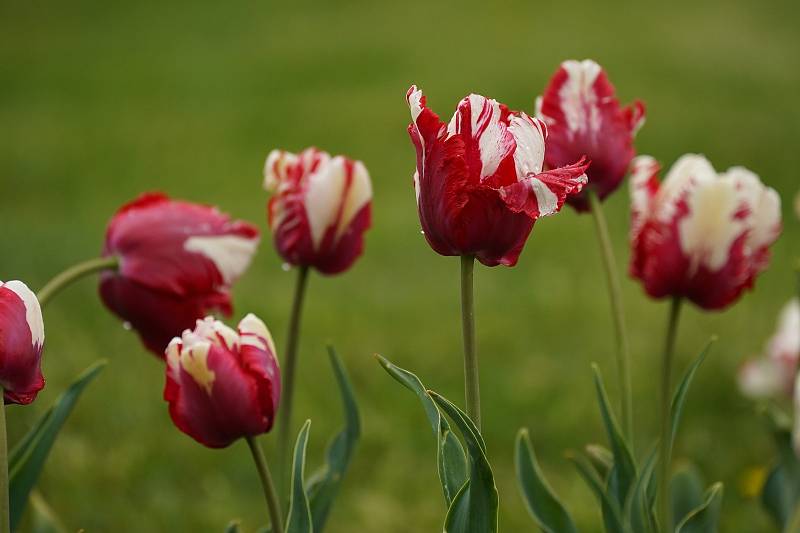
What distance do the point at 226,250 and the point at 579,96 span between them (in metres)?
0.36

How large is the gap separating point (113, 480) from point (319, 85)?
3.39m

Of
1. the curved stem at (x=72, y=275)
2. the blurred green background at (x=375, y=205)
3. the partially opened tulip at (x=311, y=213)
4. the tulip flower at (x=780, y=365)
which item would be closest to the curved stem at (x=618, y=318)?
the partially opened tulip at (x=311, y=213)

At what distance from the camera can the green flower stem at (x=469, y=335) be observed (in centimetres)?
75

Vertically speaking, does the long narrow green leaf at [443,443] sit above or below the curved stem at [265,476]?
above

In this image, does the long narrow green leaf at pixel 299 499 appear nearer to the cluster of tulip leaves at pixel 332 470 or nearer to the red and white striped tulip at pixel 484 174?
the cluster of tulip leaves at pixel 332 470

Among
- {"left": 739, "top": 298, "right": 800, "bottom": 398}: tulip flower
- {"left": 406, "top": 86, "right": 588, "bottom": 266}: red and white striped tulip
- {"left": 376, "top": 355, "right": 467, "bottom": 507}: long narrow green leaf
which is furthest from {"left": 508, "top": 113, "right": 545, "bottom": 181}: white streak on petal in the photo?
{"left": 739, "top": 298, "right": 800, "bottom": 398}: tulip flower

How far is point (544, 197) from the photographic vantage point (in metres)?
0.72

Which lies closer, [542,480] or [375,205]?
[542,480]

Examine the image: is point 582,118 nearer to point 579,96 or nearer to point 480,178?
point 579,96

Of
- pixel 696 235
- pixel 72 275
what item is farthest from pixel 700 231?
pixel 72 275

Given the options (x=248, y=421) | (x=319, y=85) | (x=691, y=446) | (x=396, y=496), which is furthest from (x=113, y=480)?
(x=319, y=85)

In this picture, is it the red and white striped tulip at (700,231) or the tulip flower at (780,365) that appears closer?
the red and white striped tulip at (700,231)

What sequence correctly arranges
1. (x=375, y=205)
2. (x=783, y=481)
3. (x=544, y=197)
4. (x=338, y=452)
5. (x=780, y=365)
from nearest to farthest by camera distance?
(x=544, y=197) → (x=338, y=452) → (x=783, y=481) → (x=780, y=365) → (x=375, y=205)

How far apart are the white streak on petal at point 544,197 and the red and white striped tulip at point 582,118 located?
0.80 feet
